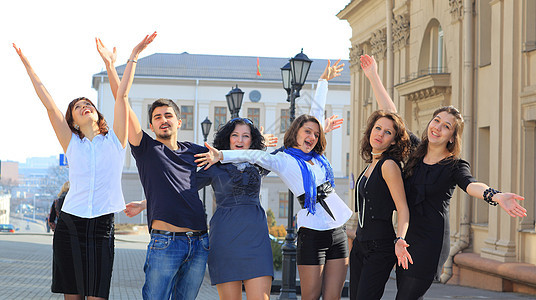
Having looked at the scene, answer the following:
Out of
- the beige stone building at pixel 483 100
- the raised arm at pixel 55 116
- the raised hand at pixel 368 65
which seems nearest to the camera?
the raised arm at pixel 55 116

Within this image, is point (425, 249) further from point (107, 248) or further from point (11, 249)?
point (11, 249)

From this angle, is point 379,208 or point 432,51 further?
point 432,51

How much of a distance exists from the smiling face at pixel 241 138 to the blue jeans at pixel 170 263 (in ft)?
2.59

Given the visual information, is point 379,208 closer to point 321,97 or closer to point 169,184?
point 169,184

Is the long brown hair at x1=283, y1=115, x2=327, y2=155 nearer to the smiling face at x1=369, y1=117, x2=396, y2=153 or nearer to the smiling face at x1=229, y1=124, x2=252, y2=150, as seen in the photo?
the smiling face at x1=229, y1=124, x2=252, y2=150

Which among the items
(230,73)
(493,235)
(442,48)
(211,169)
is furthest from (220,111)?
(211,169)

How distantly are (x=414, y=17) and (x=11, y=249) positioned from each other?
1378 centimetres

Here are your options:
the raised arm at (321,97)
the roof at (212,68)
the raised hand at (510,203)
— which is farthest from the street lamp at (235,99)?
the roof at (212,68)

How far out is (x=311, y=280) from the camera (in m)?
6.05

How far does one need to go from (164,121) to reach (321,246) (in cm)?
160

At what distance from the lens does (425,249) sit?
511 centimetres

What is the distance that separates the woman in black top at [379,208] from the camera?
17.3 ft

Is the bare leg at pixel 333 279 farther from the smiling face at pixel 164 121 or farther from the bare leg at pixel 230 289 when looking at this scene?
the smiling face at pixel 164 121

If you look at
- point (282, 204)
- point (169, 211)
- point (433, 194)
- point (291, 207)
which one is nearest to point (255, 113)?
point (282, 204)
